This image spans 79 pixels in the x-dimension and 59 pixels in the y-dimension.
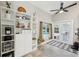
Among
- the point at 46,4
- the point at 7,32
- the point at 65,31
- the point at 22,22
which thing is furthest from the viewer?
the point at 65,31

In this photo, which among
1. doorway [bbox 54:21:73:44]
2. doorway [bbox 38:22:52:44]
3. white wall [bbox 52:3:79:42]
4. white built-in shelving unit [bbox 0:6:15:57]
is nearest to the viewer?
white built-in shelving unit [bbox 0:6:15:57]

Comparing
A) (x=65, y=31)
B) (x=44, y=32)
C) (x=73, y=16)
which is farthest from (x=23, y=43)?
(x=73, y=16)

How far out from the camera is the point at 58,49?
4035 millimetres

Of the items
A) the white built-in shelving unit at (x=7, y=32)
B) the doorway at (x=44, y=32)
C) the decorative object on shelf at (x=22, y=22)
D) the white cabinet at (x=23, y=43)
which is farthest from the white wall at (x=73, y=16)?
the white built-in shelving unit at (x=7, y=32)

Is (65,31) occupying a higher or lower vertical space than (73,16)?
lower

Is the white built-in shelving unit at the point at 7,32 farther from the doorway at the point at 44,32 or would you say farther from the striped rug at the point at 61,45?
the striped rug at the point at 61,45

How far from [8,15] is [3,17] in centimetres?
16

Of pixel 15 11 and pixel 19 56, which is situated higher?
pixel 15 11

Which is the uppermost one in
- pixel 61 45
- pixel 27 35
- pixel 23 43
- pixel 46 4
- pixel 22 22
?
pixel 46 4

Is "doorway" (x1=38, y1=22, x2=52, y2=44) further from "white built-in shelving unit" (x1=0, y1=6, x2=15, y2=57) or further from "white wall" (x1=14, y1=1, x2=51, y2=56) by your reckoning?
"white built-in shelving unit" (x1=0, y1=6, x2=15, y2=57)

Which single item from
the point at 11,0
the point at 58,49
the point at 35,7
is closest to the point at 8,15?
the point at 11,0

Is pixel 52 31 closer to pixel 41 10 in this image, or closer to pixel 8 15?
pixel 41 10

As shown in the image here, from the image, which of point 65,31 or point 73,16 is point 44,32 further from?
point 73,16

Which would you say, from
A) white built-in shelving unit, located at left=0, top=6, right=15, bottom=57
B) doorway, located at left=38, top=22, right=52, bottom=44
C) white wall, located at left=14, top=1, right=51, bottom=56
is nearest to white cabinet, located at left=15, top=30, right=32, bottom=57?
white wall, located at left=14, top=1, right=51, bottom=56
